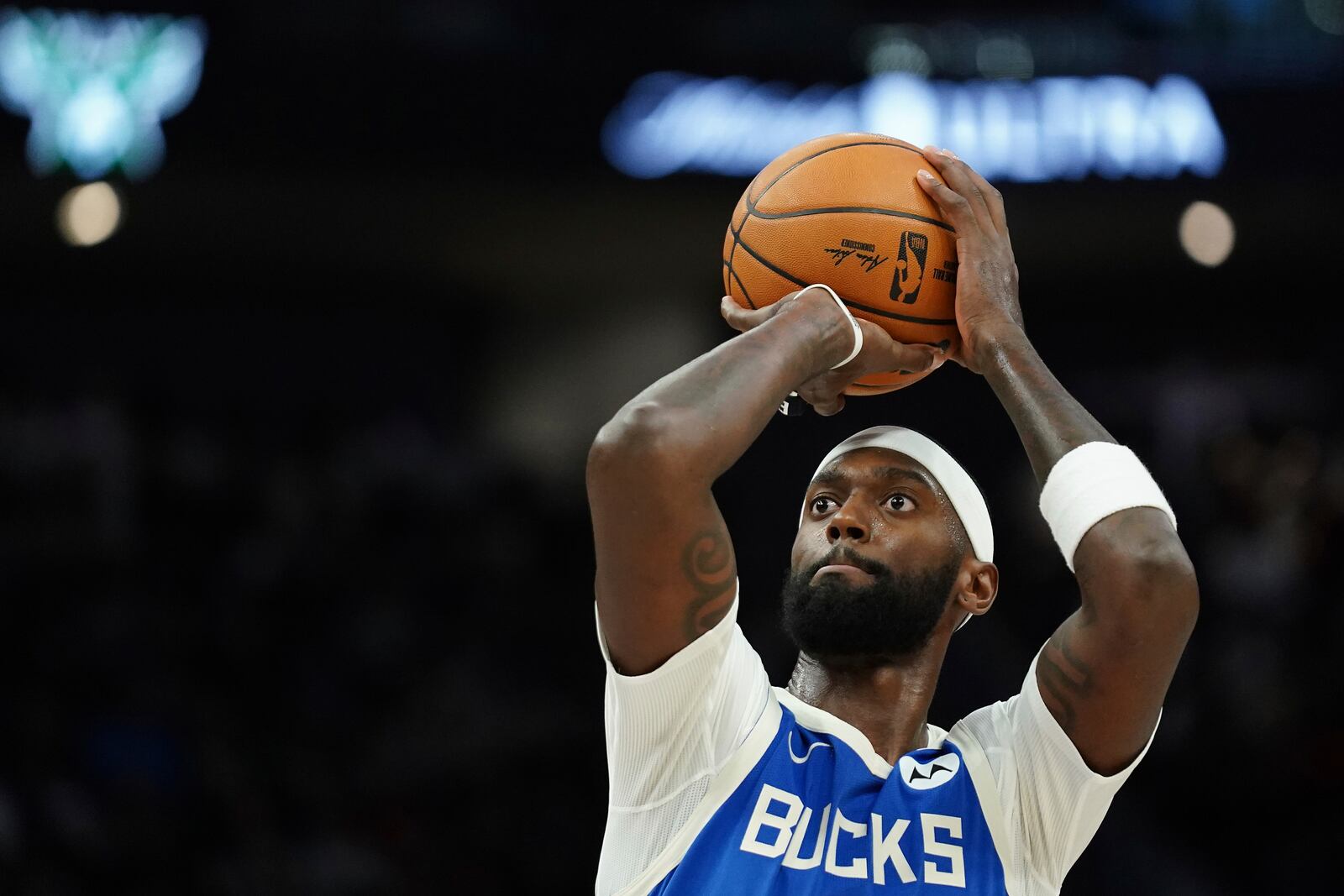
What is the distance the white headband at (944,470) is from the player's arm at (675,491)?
0.53 m

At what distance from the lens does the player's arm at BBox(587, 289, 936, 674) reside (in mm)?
2736

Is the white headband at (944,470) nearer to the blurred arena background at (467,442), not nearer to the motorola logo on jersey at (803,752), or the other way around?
the motorola logo on jersey at (803,752)

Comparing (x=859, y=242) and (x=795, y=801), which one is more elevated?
(x=859, y=242)

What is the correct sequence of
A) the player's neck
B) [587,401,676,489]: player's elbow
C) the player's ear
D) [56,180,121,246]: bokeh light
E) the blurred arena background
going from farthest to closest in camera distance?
[56,180,121,246]: bokeh light
the blurred arena background
the player's ear
the player's neck
[587,401,676,489]: player's elbow

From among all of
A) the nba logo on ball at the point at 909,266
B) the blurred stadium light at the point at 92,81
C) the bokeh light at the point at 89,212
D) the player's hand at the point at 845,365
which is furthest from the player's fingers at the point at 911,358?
the bokeh light at the point at 89,212

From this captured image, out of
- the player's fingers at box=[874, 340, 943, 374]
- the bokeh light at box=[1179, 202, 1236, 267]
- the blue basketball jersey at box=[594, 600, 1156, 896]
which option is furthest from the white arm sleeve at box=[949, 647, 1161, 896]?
the bokeh light at box=[1179, 202, 1236, 267]

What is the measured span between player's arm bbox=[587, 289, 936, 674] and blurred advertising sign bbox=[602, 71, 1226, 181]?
726 cm

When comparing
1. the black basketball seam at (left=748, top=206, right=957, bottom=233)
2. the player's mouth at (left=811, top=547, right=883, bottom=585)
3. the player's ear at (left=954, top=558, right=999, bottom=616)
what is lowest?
the player's ear at (left=954, top=558, right=999, bottom=616)

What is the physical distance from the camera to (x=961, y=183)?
331cm

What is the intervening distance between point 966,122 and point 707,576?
7740mm

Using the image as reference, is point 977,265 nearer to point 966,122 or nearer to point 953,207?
point 953,207

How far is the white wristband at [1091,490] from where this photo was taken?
2986 mm

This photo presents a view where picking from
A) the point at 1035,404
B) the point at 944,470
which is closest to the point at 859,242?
the point at 1035,404

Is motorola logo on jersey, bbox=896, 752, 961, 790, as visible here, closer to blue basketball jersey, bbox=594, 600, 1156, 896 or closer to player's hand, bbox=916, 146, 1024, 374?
blue basketball jersey, bbox=594, 600, 1156, 896
